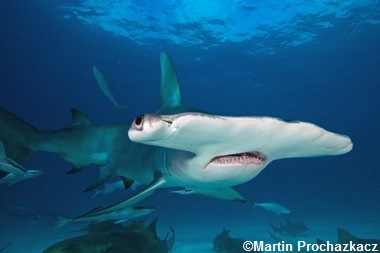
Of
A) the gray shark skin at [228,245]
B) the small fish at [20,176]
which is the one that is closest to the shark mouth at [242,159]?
the small fish at [20,176]

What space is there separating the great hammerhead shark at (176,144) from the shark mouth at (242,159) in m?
0.01

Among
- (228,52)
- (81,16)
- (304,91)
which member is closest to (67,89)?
(81,16)

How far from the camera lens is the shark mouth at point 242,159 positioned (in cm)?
310

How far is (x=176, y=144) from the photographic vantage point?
8.24 feet

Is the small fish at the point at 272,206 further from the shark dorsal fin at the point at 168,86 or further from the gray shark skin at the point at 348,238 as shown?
the shark dorsal fin at the point at 168,86

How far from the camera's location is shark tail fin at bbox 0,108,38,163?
4387 mm

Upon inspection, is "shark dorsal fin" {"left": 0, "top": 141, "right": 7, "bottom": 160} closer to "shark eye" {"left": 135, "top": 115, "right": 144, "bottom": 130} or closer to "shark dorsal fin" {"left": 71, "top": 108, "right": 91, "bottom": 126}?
"shark dorsal fin" {"left": 71, "top": 108, "right": 91, "bottom": 126}

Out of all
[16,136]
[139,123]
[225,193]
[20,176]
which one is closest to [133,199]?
[225,193]

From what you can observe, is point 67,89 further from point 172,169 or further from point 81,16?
point 172,169

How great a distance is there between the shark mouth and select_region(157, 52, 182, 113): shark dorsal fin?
1929 mm

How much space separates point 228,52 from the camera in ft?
95.0

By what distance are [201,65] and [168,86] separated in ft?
92.6

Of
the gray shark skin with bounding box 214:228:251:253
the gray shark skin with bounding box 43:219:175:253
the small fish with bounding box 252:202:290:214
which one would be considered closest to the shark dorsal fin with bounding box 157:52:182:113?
the gray shark skin with bounding box 43:219:175:253

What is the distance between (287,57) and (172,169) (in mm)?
29353
